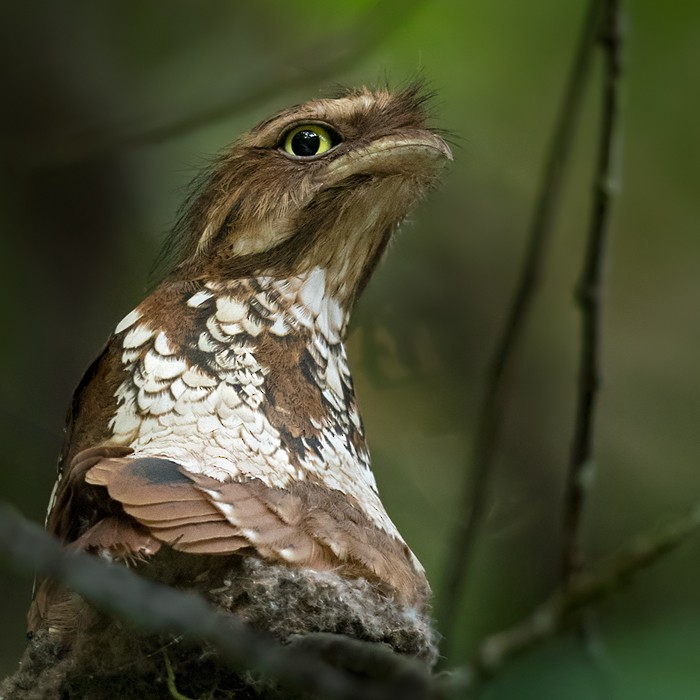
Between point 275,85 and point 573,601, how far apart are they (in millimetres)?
3248

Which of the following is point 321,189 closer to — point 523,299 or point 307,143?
point 307,143

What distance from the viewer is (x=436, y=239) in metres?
6.70

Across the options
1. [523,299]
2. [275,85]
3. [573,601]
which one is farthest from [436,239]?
[573,601]

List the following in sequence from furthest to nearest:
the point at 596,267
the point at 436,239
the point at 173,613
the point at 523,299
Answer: the point at 436,239 → the point at 523,299 → the point at 596,267 → the point at 173,613

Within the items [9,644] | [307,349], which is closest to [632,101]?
[307,349]

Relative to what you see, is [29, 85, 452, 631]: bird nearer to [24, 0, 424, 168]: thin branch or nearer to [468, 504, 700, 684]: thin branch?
[24, 0, 424, 168]: thin branch

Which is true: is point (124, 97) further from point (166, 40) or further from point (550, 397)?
point (550, 397)

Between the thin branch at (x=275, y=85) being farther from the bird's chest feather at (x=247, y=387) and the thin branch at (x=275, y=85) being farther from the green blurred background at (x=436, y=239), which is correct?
the bird's chest feather at (x=247, y=387)

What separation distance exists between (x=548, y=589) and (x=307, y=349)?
268 centimetres

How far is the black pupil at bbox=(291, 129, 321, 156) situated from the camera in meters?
3.78

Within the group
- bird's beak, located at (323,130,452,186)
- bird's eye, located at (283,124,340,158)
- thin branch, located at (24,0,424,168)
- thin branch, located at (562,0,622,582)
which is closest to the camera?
thin branch, located at (562,0,622,582)

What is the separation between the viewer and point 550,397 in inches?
Answer: 260

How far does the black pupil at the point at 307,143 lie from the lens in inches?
149

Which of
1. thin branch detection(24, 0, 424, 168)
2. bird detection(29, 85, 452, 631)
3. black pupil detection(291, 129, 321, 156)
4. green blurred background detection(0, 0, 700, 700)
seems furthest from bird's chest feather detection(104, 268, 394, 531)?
thin branch detection(24, 0, 424, 168)
